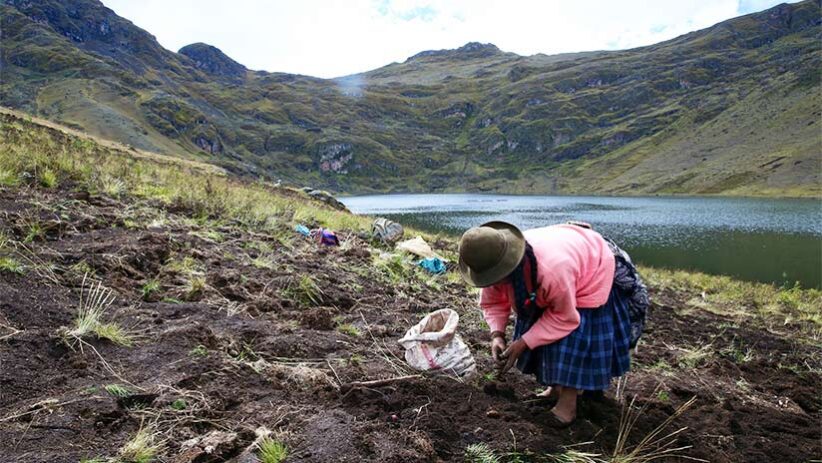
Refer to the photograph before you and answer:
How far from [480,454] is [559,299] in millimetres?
912

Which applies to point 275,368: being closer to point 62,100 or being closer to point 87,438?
point 87,438

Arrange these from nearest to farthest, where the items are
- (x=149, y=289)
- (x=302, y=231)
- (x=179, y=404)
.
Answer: (x=179, y=404) < (x=149, y=289) < (x=302, y=231)

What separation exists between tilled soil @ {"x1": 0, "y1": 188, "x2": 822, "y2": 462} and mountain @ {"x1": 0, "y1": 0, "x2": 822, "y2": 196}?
7651 cm

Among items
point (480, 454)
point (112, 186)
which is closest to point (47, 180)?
point (112, 186)

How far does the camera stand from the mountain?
3686 inches

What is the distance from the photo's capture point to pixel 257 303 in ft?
14.5

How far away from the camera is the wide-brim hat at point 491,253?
2506mm

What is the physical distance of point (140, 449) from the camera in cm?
199

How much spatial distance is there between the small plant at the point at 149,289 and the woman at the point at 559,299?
9.54 ft

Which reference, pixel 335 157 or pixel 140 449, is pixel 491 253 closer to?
pixel 140 449

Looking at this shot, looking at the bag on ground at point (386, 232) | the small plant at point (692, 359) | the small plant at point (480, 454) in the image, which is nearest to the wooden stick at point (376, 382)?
the small plant at point (480, 454)

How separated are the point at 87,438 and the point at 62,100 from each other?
11708 cm

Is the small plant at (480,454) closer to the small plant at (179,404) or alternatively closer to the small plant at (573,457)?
the small plant at (573,457)

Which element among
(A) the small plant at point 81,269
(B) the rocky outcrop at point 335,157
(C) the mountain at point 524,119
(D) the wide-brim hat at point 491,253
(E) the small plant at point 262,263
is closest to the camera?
(D) the wide-brim hat at point 491,253
